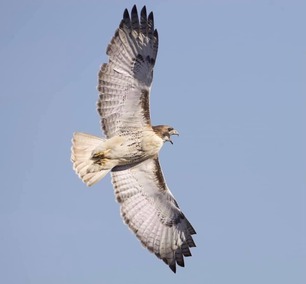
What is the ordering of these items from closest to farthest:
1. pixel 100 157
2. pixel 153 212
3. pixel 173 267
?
pixel 100 157
pixel 173 267
pixel 153 212

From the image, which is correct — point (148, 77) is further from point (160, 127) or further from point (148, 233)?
point (148, 233)

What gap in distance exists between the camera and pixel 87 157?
57.8 ft

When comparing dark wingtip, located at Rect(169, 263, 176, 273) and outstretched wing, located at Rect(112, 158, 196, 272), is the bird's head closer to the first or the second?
outstretched wing, located at Rect(112, 158, 196, 272)

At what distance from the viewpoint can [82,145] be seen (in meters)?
17.6

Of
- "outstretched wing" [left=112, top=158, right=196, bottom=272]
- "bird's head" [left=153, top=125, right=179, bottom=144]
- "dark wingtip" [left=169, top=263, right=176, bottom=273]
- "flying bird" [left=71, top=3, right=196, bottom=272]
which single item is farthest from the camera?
"outstretched wing" [left=112, top=158, right=196, bottom=272]

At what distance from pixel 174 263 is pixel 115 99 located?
3275 mm

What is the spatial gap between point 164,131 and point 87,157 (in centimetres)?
149

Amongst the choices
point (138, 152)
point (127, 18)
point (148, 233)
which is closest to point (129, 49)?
point (127, 18)

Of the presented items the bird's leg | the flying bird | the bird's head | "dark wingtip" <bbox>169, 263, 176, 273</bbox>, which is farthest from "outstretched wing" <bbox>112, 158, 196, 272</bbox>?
the bird's leg

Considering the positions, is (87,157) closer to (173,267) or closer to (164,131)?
→ (164,131)

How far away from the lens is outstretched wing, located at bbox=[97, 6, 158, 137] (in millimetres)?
17547

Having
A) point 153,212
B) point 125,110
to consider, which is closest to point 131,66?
point 125,110

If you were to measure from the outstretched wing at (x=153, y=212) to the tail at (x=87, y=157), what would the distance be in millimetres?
739

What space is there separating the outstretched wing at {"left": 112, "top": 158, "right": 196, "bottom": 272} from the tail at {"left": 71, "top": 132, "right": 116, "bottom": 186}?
0.74 m
